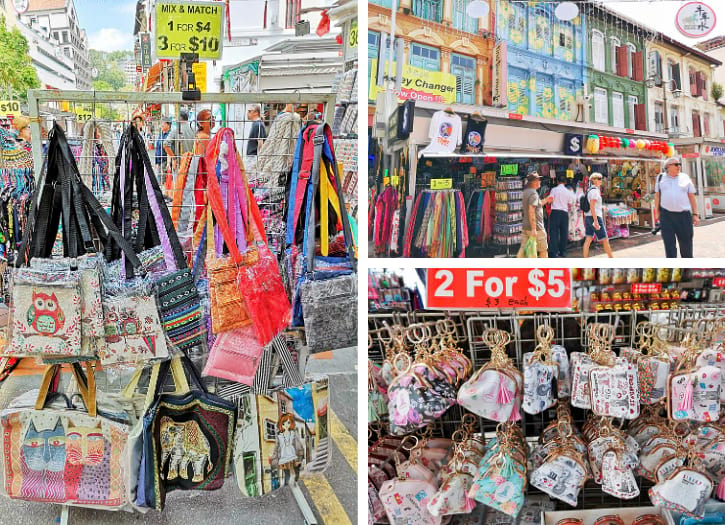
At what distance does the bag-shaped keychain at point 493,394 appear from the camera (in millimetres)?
1954

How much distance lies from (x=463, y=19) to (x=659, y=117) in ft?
2.42

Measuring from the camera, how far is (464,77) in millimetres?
2223

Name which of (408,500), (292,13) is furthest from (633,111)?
(292,13)

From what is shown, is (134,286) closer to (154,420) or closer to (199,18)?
(154,420)

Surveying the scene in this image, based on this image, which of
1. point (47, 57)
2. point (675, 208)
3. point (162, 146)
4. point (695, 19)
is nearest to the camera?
point (695, 19)

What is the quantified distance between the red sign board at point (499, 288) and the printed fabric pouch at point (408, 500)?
0.56 meters

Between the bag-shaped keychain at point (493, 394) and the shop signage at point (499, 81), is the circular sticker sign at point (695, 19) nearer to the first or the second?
the shop signage at point (499, 81)

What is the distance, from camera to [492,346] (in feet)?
6.70

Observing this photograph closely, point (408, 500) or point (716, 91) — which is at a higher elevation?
point (716, 91)

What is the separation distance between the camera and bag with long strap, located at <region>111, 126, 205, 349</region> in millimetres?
1919

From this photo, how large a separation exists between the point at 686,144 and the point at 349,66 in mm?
1833

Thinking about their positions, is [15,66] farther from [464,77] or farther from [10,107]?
[464,77]

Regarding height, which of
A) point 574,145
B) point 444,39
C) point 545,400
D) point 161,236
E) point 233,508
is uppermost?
point 444,39

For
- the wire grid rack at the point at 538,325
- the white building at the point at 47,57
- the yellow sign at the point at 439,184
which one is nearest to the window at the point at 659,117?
the wire grid rack at the point at 538,325
